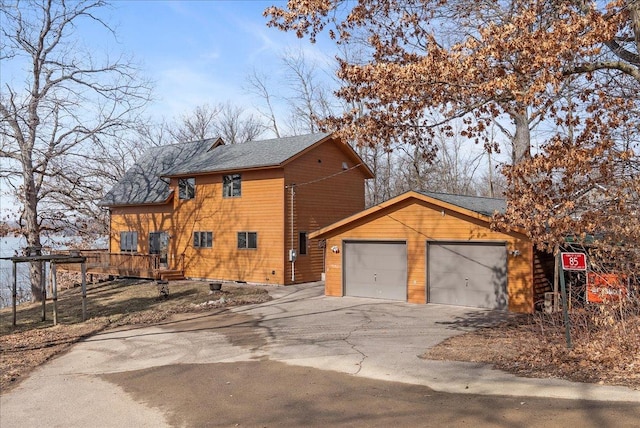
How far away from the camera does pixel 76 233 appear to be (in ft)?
94.5

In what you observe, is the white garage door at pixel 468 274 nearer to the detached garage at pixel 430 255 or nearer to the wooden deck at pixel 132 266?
the detached garage at pixel 430 255

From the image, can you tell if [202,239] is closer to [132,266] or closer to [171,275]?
[171,275]

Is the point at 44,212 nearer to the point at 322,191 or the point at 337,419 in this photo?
the point at 322,191

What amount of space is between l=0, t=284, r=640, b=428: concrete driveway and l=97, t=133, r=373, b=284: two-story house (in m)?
6.62

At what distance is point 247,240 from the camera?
81.3 feet

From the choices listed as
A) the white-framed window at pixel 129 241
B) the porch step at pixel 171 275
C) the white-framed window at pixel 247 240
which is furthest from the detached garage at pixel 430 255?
the white-framed window at pixel 129 241

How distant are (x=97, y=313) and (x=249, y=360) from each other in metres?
10.0

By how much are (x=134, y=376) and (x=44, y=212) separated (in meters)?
18.6

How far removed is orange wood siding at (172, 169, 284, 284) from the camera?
78.0 ft

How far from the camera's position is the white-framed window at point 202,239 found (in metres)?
26.5

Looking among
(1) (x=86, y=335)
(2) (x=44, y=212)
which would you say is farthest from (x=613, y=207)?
(2) (x=44, y=212)

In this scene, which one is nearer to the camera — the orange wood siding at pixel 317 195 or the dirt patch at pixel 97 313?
the dirt patch at pixel 97 313

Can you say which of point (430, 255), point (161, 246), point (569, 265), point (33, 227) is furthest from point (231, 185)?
point (569, 265)

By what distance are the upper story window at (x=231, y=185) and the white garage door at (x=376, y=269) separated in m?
7.16
